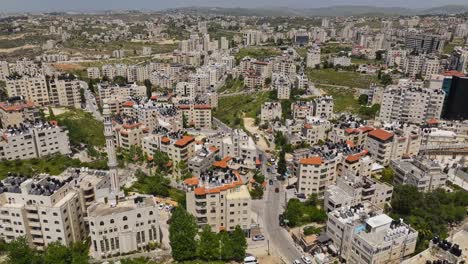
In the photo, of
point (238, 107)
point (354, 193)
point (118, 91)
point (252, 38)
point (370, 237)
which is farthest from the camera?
point (252, 38)

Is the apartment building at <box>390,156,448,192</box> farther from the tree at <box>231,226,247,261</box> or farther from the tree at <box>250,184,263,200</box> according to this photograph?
the tree at <box>231,226,247,261</box>

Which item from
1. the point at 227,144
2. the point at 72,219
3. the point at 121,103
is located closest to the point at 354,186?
the point at 227,144

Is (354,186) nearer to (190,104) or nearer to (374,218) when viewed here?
(374,218)

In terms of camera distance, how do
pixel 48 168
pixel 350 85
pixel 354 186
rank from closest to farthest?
pixel 354 186
pixel 48 168
pixel 350 85

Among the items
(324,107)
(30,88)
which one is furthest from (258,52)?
(30,88)

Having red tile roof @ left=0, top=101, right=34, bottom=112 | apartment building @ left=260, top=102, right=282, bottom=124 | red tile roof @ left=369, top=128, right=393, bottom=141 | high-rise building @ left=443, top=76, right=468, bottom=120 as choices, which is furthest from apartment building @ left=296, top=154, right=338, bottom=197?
red tile roof @ left=0, top=101, right=34, bottom=112

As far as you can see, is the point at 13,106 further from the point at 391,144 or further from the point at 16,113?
the point at 391,144
